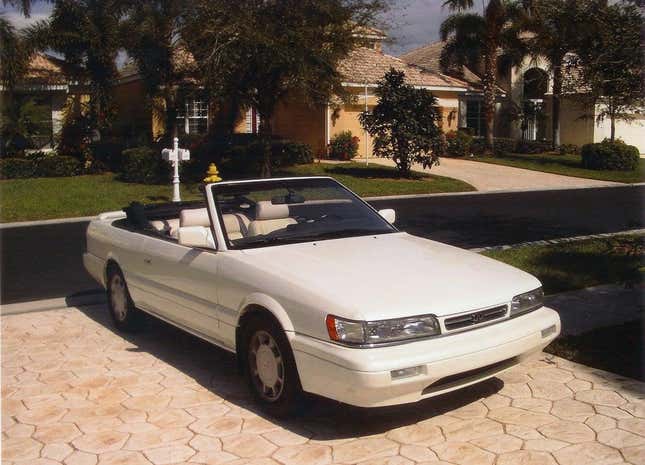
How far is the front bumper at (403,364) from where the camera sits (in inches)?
159

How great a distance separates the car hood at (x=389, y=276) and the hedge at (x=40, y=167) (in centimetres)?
1973

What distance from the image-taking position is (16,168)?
74.1 feet

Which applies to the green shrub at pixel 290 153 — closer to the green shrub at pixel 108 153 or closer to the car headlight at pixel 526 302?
the green shrub at pixel 108 153

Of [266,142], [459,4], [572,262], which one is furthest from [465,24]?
[572,262]

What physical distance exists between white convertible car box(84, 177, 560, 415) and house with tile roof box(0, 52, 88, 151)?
67.6 feet

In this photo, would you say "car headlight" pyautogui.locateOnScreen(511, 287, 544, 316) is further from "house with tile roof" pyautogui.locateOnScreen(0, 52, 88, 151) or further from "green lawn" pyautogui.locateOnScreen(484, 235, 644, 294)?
"house with tile roof" pyautogui.locateOnScreen(0, 52, 88, 151)

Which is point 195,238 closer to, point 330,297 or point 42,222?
point 330,297

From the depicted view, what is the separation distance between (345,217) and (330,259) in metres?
1.05

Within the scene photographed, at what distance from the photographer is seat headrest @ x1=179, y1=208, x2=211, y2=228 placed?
622 centimetres

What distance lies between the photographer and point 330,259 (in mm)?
4953

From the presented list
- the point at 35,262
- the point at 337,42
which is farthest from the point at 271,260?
the point at 337,42

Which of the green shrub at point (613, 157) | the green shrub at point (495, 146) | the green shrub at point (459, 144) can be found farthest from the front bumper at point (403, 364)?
the green shrub at point (495, 146)

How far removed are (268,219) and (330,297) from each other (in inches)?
62.0

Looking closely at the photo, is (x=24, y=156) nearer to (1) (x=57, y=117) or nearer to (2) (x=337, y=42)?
(1) (x=57, y=117)
